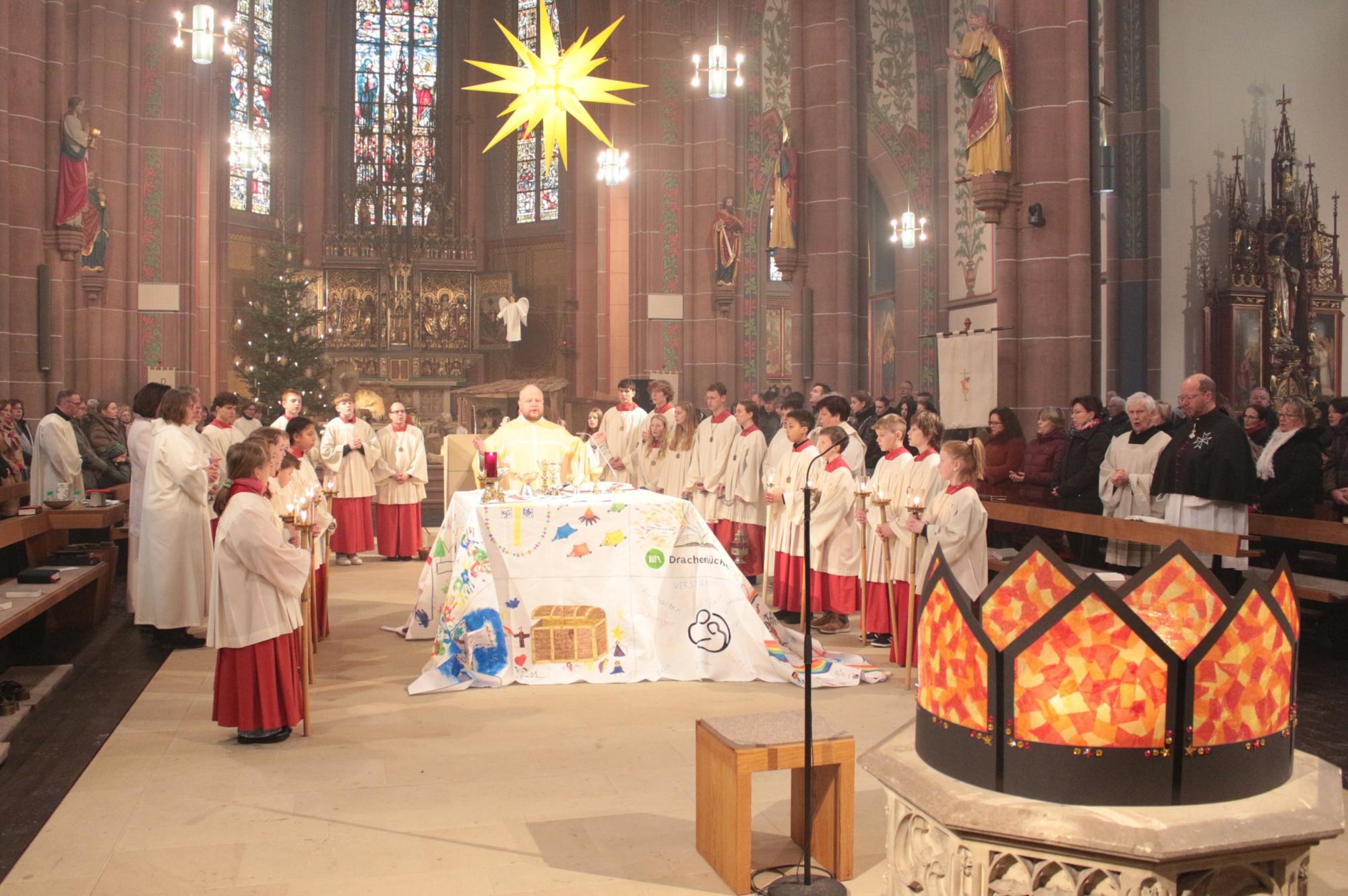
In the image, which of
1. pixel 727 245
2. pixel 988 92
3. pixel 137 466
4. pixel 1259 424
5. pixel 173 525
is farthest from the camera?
pixel 727 245

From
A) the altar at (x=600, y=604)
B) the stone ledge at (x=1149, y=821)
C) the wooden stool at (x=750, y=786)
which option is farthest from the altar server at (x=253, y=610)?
the stone ledge at (x=1149, y=821)

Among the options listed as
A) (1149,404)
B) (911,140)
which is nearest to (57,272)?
(1149,404)

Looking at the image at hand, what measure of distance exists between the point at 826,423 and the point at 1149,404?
2.39 m


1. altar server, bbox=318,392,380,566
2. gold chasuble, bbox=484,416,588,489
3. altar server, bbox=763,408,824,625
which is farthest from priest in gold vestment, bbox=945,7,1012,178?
altar server, bbox=318,392,380,566

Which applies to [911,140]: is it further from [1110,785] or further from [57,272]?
[1110,785]

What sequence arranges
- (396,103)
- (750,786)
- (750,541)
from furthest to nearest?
(396,103) < (750,541) < (750,786)

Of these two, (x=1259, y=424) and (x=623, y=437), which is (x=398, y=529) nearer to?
(x=623, y=437)

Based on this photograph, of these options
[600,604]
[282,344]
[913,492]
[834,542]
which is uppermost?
[282,344]

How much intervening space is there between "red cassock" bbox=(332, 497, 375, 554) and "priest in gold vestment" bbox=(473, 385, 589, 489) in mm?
4203

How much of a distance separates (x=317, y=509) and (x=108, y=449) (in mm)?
5763

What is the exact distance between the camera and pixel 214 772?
543 centimetres

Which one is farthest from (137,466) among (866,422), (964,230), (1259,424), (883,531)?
(964,230)

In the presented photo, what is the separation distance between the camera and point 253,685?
5.86 metres

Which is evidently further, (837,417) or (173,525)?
(837,417)
